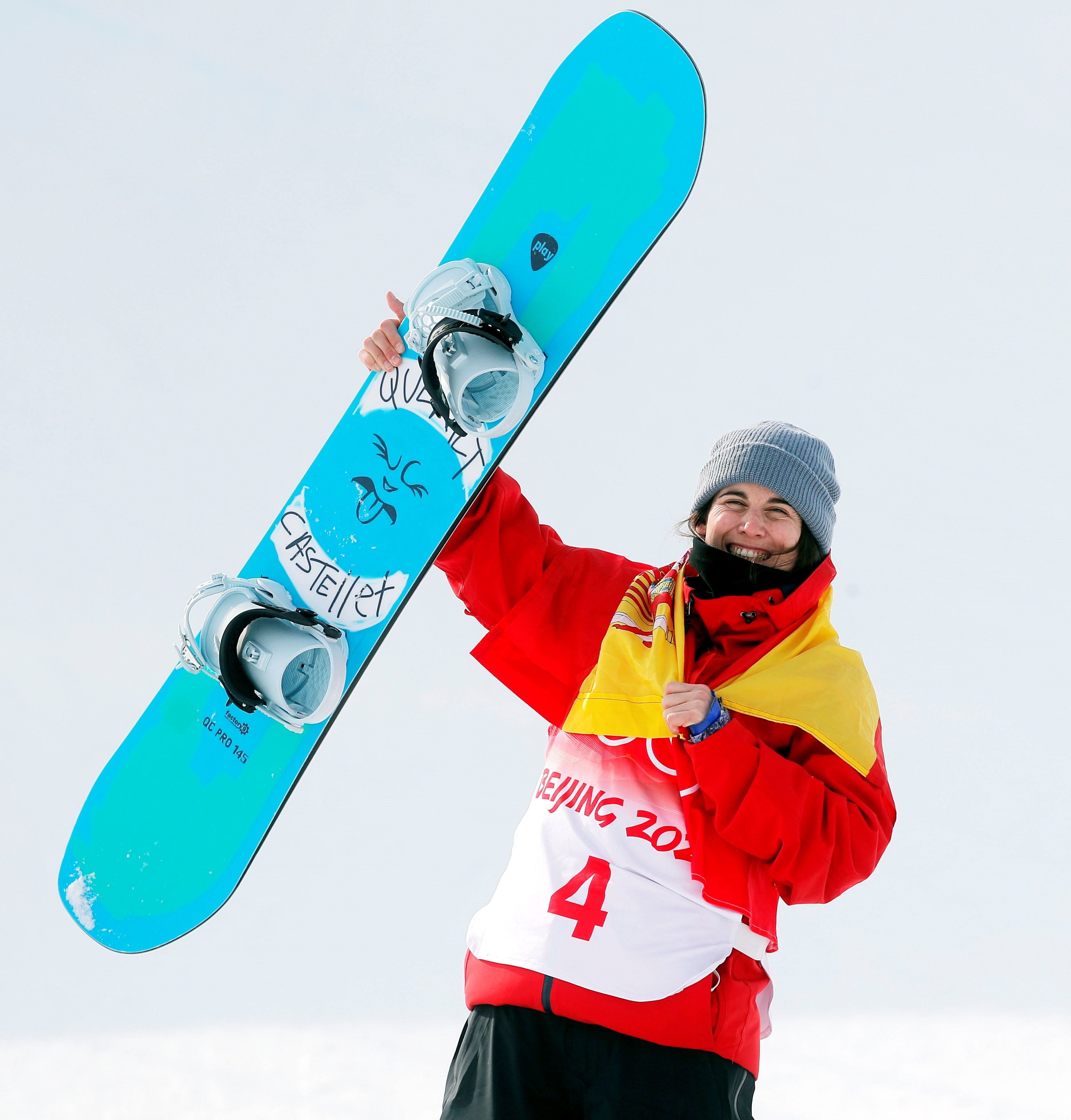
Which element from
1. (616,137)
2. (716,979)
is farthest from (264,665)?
(616,137)

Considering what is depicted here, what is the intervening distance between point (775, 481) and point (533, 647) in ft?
1.48

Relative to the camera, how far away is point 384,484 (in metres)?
1.96

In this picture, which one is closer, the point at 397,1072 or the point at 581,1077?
the point at 581,1077

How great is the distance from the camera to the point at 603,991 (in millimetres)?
1340

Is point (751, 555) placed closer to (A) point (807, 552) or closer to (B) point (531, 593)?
(A) point (807, 552)

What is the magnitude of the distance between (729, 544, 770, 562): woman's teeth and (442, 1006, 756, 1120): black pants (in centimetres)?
68

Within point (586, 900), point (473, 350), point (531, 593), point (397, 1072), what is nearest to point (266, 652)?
point (531, 593)

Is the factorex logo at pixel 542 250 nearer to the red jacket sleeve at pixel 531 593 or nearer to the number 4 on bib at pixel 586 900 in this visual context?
the red jacket sleeve at pixel 531 593

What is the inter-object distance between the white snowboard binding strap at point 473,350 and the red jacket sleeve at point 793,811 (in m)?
0.71

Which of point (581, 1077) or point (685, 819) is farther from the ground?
point (685, 819)

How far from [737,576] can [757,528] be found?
0.26 feet

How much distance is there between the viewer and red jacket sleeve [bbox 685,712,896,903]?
52.6 inches

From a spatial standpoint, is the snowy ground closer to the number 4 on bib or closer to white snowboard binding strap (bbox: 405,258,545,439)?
the number 4 on bib

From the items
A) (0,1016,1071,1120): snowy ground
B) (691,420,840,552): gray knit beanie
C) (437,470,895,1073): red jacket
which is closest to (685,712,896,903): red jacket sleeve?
(437,470,895,1073): red jacket
